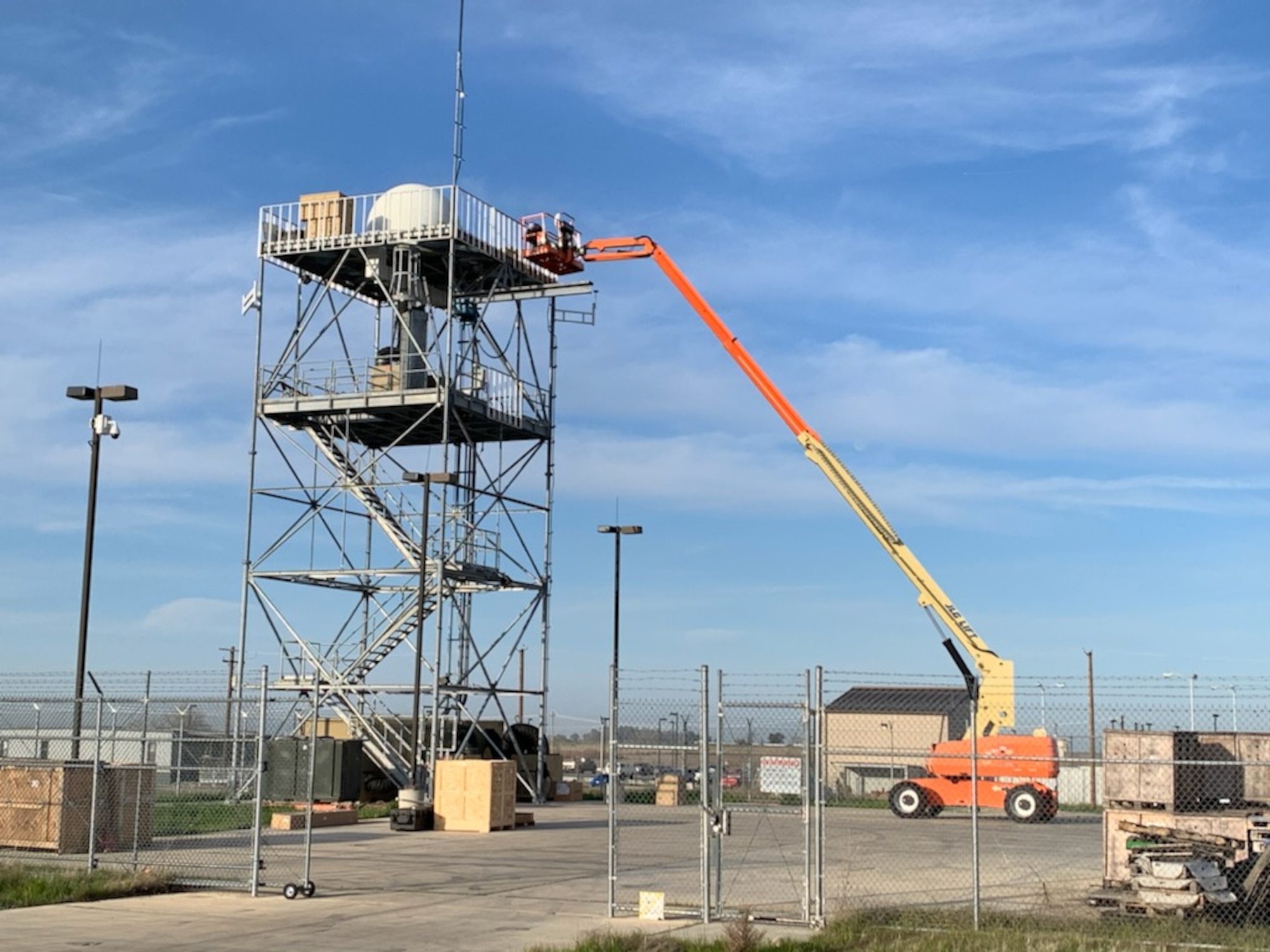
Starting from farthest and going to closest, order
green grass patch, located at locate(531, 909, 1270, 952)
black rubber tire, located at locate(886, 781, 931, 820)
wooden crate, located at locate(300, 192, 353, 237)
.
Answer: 1. wooden crate, located at locate(300, 192, 353, 237)
2. black rubber tire, located at locate(886, 781, 931, 820)
3. green grass patch, located at locate(531, 909, 1270, 952)

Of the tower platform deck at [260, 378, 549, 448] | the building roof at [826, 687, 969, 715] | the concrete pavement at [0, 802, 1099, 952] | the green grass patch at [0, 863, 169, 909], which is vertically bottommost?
the concrete pavement at [0, 802, 1099, 952]

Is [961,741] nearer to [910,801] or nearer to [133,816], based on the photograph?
[910,801]

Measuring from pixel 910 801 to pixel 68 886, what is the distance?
24.6 metres

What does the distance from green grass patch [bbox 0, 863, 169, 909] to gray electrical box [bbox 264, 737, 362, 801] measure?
17.9 metres

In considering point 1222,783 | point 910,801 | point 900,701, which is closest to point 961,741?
point 910,801

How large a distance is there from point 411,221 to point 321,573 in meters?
10.8

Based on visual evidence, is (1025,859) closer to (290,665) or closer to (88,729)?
(88,729)

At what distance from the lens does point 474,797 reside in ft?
112

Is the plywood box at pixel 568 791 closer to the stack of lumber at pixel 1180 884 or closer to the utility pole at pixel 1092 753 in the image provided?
the utility pole at pixel 1092 753

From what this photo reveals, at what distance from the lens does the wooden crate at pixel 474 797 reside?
34.1m

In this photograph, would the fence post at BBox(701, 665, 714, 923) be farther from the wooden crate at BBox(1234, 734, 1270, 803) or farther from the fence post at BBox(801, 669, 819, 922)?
the wooden crate at BBox(1234, 734, 1270, 803)

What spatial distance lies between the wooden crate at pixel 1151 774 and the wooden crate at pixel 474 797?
18360 mm

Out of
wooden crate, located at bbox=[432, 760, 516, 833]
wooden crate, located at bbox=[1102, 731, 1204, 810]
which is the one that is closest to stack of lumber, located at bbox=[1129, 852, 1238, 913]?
wooden crate, located at bbox=[1102, 731, 1204, 810]

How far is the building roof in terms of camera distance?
72.7 meters
